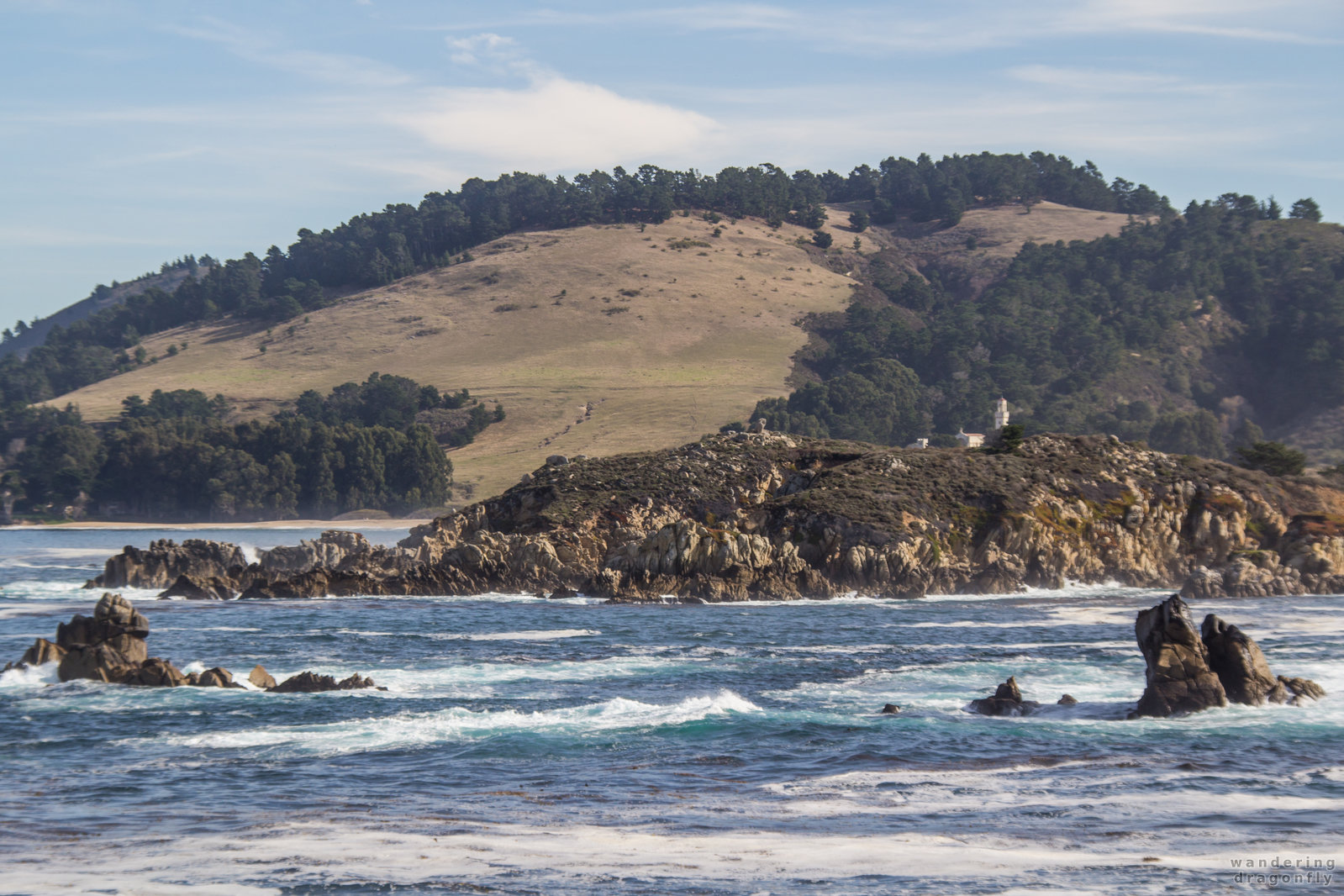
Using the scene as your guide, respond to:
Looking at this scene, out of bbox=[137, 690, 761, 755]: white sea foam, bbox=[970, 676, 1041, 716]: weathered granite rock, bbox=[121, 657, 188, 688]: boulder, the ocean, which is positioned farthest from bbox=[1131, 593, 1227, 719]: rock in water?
bbox=[121, 657, 188, 688]: boulder

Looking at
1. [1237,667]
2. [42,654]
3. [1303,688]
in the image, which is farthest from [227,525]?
[1303,688]

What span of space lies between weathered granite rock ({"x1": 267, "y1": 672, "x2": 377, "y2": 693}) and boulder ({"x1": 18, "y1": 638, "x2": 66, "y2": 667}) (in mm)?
7162

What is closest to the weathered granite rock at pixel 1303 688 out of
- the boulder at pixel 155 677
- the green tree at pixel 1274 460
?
the boulder at pixel 155 677

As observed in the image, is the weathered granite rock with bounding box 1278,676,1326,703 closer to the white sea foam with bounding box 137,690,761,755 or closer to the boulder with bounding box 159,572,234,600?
the white sea foam with bounding box 137,690,761,755

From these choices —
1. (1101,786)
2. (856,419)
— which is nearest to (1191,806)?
(1101,786)

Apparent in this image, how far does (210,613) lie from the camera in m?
56.4

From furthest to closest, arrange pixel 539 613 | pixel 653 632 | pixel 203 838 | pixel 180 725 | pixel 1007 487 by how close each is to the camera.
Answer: pixel 1007 487
pixel 539 613
pixel 653 632
pixel 180 725
pixel 203 838

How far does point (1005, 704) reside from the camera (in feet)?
101

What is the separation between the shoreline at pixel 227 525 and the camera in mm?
151250

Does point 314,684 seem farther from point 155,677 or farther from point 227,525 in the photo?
point 227,525

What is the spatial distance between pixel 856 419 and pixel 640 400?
33.2 m

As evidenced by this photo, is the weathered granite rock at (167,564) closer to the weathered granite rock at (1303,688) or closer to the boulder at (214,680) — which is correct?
the boulder at (214,680)

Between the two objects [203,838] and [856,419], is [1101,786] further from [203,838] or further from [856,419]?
[856,419]

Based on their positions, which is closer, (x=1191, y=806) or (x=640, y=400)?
(x=1191, y=806)
